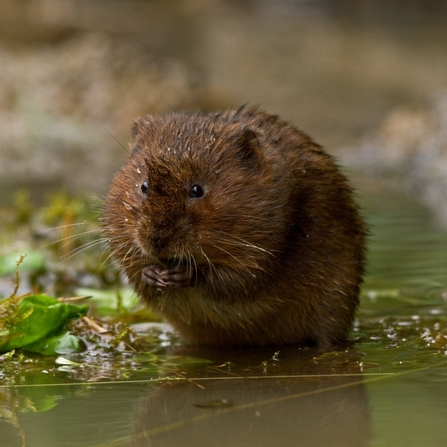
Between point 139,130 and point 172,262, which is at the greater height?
point 139,130

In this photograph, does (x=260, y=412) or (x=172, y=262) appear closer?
(x=260, y=412)

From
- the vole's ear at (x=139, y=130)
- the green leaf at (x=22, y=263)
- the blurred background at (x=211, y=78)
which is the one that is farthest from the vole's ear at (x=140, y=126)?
the blurred background at (x=211, y=78)

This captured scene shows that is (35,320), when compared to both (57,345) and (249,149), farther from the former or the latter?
(249,149)

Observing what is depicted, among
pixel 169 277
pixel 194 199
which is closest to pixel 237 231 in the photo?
pixel 194 199

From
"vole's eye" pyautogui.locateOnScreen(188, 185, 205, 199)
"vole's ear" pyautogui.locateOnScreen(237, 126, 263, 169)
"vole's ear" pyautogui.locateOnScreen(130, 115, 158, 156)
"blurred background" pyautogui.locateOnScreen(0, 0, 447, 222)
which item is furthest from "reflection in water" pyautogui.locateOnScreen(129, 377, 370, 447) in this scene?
"blurred background" pyautogui.locateOnScreen(0, 0, 447, 222)

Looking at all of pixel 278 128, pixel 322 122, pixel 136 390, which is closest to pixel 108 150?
pixel 322 122

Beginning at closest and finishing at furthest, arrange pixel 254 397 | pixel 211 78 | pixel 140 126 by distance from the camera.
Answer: pixel 254 397
pixel 140 126
pixel 211 78

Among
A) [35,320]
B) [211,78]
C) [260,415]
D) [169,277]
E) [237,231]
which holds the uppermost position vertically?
[211,78]

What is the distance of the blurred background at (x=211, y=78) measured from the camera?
14055 millimetres

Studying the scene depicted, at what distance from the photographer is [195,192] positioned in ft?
13.8

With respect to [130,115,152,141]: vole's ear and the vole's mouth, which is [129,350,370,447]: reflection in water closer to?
the vole's mouth

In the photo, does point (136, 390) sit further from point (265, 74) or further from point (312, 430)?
point (265, 74)

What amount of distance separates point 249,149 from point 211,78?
14.5 meters

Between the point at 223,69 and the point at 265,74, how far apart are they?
894 millimetres
